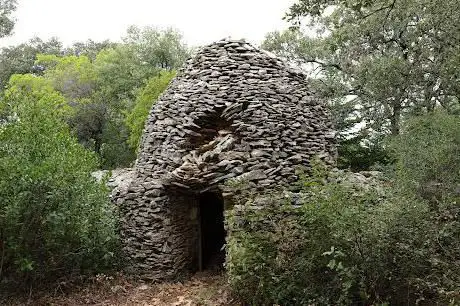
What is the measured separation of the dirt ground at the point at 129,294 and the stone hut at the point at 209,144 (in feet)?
1.23

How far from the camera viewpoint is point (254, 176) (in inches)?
273

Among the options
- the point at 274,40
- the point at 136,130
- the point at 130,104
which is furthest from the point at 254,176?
the point at 130,104

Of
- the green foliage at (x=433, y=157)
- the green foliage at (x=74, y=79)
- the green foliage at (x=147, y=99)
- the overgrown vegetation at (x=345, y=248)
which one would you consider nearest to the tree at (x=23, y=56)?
the green foliage at (x=74, y=79)

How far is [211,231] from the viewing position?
388 inches

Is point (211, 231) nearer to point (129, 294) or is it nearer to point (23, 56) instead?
point (129, 294)

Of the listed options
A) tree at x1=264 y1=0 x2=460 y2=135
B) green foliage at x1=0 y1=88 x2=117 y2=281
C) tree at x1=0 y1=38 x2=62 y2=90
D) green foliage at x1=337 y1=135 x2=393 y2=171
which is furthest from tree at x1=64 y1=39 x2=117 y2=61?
green foliage at x1=0 y1=88 x2=117 y2=281

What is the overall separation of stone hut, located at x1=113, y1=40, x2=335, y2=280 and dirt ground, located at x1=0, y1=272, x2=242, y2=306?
0.38 metres

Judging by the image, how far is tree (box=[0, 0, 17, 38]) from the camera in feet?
57.8

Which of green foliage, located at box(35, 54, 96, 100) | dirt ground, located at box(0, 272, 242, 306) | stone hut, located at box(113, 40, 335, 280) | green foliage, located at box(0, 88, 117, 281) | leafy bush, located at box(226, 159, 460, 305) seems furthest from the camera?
green foliage, located at box(35, 54, 96, 100)

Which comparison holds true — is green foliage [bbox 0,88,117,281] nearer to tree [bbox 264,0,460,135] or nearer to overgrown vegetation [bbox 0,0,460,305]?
overgrown vegetation [bbox 0,0,460,305]

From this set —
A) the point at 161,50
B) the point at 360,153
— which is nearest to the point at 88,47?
the point at 161,50

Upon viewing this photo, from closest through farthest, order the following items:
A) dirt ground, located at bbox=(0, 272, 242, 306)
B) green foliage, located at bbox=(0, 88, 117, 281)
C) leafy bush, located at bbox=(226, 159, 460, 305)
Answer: leafy bush, located at bbox=(226, 159, 460, 305) → green foliage, located at bbox=(0, 88, 117, 281) → dirt ground, located at bbox=(0, 272, 242, 306)

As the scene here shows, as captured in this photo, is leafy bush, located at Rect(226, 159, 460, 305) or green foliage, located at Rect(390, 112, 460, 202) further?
green foliage, located at Rect(390, 112, 460, 202)

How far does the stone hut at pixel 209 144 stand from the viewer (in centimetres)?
728
